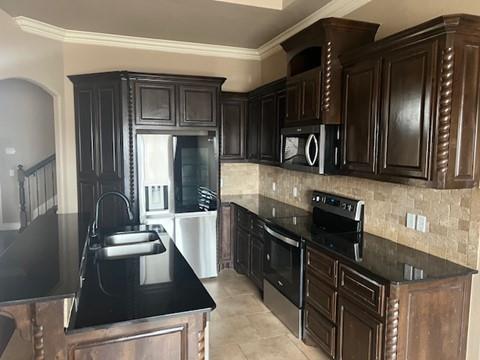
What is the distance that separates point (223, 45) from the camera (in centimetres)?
493

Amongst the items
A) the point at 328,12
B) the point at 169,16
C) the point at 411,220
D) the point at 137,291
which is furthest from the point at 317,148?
the point at 169,16

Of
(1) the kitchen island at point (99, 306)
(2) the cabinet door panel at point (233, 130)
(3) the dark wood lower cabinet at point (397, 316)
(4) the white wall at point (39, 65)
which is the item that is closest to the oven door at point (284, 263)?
(3) the dark wood lower cabinet at point (397, 316)

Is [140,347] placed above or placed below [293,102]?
below

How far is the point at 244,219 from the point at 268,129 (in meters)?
1.11

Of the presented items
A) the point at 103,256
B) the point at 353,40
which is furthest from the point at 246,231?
the point at 353,40

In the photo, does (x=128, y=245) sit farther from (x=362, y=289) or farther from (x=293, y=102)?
(x=293, y=102)

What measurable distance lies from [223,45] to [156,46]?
0.88 metres

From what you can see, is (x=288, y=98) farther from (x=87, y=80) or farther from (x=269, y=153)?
(x=87, y=80)

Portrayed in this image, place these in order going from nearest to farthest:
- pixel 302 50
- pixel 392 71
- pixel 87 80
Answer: pixel 392 71, pixel 302 50, pixel 87 80

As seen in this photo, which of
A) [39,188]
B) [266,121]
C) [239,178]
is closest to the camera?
[266,121]

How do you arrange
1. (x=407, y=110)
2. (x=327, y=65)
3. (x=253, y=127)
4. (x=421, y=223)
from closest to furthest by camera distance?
1. (x=407, y=110)
2. (x=421, y=223)
3. (x=327, y=65)
4. (x=253, y=127)

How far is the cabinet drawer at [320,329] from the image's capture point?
2662 mm

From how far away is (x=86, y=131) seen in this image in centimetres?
425

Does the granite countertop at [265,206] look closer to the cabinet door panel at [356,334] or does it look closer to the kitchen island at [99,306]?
the cabinet door panel at [356,334]
